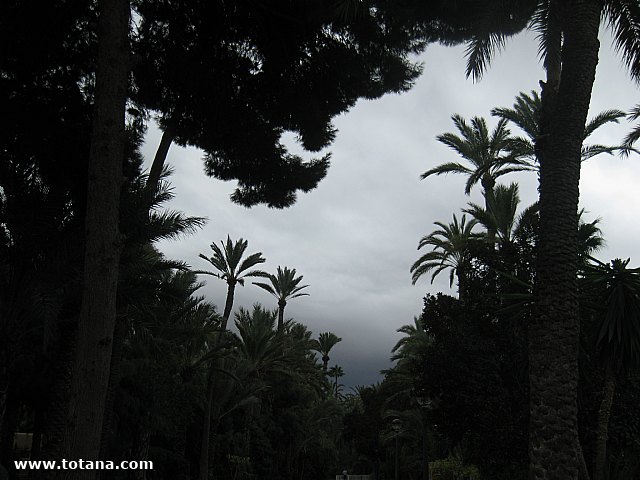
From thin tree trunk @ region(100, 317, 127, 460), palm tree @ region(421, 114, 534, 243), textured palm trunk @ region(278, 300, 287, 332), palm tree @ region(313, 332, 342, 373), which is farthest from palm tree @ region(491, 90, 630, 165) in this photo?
palm tree @ region(313, 332, 342, 373)

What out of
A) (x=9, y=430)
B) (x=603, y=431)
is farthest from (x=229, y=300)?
(x=603, y=431)

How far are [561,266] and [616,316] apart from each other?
381 cm

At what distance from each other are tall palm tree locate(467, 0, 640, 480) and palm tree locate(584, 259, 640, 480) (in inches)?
137

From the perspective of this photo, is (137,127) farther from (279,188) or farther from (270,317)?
(270,317)

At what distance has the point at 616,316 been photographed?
1173 centimetres

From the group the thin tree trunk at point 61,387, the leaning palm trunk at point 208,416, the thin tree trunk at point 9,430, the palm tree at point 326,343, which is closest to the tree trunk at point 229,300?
the leaning palm trunk at point 208,416

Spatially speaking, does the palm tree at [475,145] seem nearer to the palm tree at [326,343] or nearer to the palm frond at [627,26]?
the palm frond at [627,26]

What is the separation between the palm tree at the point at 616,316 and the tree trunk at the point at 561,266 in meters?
3.52

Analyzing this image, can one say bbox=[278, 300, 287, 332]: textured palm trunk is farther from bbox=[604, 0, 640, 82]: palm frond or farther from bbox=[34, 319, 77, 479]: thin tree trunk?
bbox=[604, 0, 640, 82]: palm frond

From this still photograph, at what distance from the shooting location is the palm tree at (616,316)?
11711mm

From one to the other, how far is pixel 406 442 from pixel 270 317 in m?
21.9

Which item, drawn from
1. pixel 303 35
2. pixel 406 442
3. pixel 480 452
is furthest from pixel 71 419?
pixel 406 442

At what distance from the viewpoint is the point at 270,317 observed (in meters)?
33.8

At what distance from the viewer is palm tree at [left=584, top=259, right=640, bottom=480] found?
461 inches
